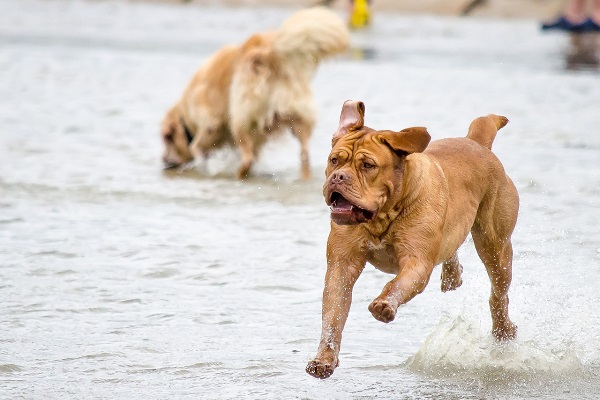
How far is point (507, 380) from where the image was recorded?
5676mm

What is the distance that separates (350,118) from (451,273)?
4.03 feet

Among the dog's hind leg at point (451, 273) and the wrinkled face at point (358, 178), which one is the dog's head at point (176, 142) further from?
the wrinkled face at point (358, 178)

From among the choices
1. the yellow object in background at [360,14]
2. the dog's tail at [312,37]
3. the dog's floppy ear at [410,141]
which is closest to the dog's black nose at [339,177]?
the dog's floppy ear at [410,141]

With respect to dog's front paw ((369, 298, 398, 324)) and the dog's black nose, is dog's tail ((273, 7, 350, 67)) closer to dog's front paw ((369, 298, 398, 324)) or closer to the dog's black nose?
the dog's black nose

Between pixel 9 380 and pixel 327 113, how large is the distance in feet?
32.3

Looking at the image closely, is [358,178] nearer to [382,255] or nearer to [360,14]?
[382,255]

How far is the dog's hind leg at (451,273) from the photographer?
5.91 m

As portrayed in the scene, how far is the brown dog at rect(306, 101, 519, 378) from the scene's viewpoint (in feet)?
15.5

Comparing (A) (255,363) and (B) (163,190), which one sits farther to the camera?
(B) (163,190)

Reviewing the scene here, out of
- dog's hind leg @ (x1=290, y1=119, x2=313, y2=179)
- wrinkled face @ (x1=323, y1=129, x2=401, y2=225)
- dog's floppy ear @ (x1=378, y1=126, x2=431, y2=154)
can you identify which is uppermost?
dog's floppy ear @ (x1=378, y1=126, x2=431, y2=154)

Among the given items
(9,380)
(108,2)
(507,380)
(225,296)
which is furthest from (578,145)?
(108,2)

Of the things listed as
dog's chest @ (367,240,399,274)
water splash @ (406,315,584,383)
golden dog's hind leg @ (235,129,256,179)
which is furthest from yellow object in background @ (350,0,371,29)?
dog's chest @ (367,240,399,274)

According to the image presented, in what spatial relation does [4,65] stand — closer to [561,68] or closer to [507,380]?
[561,68]

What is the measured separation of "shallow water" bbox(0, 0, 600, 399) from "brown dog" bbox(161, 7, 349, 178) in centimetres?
29
